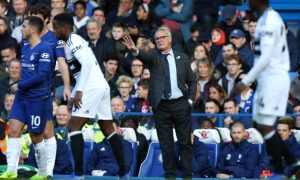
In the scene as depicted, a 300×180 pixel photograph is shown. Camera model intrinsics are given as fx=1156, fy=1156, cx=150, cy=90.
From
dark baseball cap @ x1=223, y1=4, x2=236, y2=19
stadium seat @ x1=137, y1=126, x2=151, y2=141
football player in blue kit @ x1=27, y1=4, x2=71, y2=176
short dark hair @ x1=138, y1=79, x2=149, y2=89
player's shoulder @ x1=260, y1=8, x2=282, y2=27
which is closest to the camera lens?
player's shoulder @ x1=260, y1=8, x2=282, y2=27

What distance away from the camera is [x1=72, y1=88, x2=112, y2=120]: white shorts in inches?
564

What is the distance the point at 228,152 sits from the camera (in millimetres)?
16969

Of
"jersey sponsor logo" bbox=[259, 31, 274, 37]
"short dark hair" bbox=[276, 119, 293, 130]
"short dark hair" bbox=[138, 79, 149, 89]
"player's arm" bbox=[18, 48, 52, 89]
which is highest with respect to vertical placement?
"jersey sponsor logo" bbox=[259, 31, 274, 37]

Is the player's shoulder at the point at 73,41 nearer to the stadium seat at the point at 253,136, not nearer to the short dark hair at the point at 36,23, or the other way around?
the short dark hair at the point at 36,23

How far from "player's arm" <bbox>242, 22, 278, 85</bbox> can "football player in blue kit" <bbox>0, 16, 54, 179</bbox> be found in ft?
10.9

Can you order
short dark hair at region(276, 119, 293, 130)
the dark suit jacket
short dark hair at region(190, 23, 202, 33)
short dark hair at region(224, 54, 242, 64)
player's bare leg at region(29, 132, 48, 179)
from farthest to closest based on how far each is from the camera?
short dark hair at region(190, 23, 202, 33), short dark hair at region(224, 54, 242, 64), short dark hair at region(276, 119, 293, 130), the dark suit jacket, player's bare leg at region(29, 132, 48, 179)

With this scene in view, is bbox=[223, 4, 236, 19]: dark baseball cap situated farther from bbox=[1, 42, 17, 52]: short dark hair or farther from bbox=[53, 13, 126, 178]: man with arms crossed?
bbox=[53, 13, 126, 178]: man with arms crossed

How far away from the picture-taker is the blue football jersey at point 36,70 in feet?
47.7

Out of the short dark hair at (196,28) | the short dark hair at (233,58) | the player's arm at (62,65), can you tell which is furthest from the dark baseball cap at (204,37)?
the player's arm at (62,65)

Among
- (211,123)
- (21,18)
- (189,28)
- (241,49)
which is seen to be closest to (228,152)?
(211,123)

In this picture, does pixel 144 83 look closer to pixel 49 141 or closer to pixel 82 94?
pixel 49 141

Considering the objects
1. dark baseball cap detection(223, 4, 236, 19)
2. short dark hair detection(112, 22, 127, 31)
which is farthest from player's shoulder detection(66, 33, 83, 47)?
dark baseball cap detection(223, 4, 236, 19)

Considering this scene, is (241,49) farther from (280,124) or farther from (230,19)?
(280,124)

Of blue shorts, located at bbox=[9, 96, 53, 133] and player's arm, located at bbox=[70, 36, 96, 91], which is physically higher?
player's arm, located at bbox=[70, 36, 96, 91]
